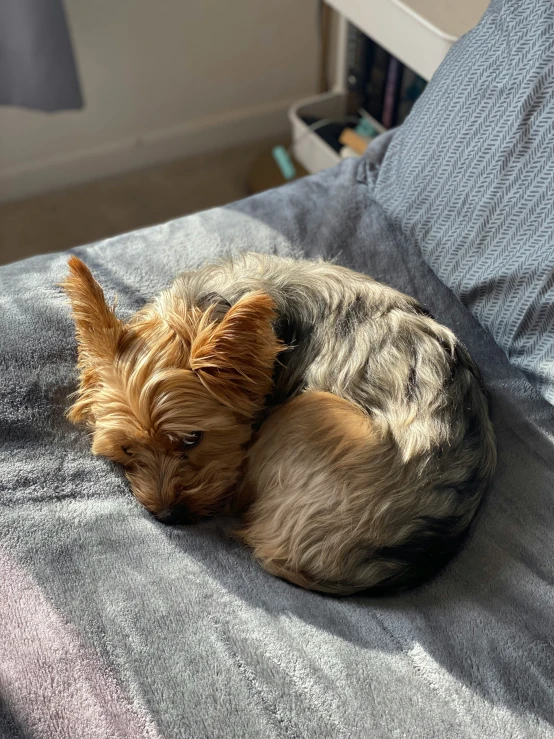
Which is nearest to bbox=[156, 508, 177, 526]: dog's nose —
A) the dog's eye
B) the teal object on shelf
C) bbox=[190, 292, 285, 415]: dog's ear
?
the dog's eye

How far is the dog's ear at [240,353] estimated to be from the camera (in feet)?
4.68

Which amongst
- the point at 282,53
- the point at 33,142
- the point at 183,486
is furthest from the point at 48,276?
the point at 282,53

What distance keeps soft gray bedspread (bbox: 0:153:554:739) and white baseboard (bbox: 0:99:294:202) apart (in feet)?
5.53

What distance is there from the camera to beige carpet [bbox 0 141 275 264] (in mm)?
3268

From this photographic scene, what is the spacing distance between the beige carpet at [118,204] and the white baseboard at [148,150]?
4cm

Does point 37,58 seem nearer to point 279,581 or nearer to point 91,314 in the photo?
point 91,314

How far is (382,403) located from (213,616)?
0.56m

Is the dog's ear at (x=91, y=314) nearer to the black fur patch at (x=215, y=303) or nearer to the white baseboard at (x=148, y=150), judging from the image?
the black fur patch at (x=215, y=303)

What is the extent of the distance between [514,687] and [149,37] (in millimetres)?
2848

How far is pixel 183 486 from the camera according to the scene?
5.20ft

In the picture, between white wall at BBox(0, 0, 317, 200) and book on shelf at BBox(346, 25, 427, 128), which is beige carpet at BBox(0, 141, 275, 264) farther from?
book on shelf at BBox(346, 25, 427, 128)

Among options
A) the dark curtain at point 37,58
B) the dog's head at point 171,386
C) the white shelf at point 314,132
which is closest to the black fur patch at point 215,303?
the dog's head at point 171,386

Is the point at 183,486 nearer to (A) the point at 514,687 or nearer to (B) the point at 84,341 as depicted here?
(B) the point at 84,341

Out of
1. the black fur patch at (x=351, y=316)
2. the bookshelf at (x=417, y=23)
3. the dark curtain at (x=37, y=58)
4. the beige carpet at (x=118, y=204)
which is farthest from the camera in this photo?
the beige carpet at (x=118, y=204)
